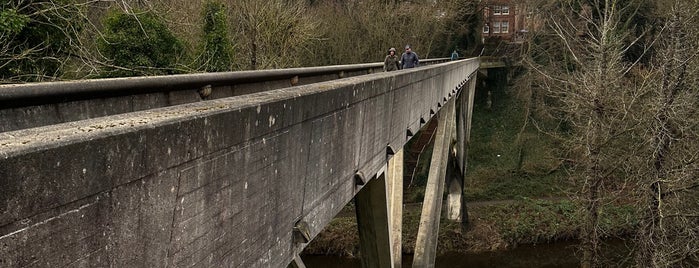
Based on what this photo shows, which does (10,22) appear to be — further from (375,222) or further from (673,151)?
(673,151)

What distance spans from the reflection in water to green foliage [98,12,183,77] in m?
8.89

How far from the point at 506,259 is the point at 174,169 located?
18974 mm

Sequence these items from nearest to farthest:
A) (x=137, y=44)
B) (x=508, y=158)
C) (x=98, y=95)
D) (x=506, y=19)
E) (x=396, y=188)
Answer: (x=98, y=95)
(x=396, y=188)
(x=137, y=44)
(x=508, y=158)
(x=506, y=19)

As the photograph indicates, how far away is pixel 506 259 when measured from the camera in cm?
1889

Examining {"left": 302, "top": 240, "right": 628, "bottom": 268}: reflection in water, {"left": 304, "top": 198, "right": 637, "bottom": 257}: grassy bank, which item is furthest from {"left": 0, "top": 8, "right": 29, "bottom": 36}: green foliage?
{"left": 304, "top": 198, "right": 637, "bottom": 257}: grassy bank

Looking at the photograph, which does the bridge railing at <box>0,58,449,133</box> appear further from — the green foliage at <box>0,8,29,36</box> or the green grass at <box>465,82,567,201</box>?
the green grass at <box>465,82,567,201</box>

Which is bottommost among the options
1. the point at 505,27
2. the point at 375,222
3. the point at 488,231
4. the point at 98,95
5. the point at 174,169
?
the point at 488,231

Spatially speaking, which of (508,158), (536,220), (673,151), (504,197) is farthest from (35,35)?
(508,158)

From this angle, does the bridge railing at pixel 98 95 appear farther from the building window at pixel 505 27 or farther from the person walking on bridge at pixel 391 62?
the building window at pixel 505 27

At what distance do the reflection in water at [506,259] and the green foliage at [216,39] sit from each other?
769 centimetres

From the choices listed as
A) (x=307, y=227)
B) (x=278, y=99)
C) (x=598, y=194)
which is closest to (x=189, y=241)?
(x=278, y=99)

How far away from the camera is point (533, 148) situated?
94.1 ft

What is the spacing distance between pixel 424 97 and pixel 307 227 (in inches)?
179

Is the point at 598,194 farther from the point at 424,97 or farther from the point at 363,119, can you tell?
the point at 363,119
